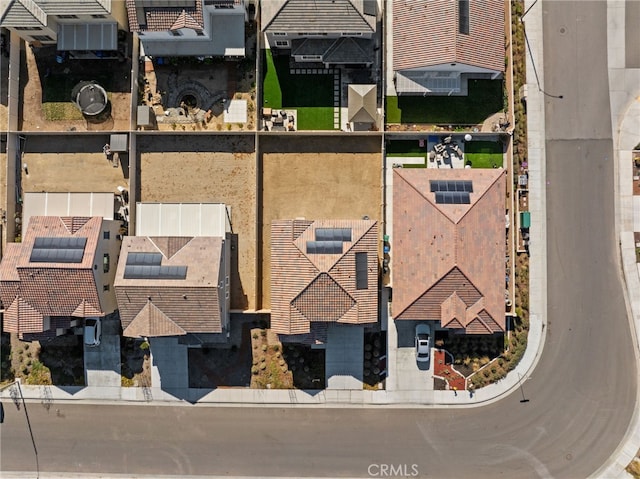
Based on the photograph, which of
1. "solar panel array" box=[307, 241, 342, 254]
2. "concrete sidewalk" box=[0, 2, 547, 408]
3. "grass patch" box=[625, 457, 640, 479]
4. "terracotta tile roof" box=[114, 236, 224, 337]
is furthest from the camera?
"concrete sidewalk" box=[0, 2, 547, 408]

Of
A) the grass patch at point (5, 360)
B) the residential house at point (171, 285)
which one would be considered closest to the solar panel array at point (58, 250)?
the residential house at point (171, 285)

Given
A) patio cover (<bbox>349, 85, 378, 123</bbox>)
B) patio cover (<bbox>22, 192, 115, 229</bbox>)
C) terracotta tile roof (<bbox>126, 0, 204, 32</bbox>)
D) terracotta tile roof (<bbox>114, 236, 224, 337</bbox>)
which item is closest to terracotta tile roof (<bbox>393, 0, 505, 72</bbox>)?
patio cover (<bbox>349, 85, 378, 123</bbox>)

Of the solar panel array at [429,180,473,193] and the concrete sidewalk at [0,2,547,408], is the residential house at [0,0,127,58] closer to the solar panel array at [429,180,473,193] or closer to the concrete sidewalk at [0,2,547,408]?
the concrete sidewalk at [0,2,547,408]

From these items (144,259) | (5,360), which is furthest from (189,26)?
(5,360)

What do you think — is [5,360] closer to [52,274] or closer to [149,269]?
[52,274]

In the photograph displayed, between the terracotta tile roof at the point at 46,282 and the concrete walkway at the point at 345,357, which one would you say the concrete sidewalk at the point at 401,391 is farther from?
the terracotta tile roof at the point at 46,282
